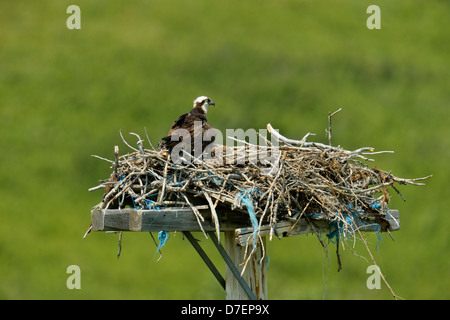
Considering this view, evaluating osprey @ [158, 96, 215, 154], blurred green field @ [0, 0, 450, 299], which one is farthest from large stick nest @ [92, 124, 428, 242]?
blurred green field @ [0, 0, 450, 299]

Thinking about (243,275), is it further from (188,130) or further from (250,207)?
(188,130)

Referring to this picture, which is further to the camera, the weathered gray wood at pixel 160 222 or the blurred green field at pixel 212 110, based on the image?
the blurred green field at pixel 212 110

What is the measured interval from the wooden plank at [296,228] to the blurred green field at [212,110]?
10.3 metres

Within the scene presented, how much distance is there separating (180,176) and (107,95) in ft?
53.7

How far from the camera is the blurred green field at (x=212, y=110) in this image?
1889 centimetres

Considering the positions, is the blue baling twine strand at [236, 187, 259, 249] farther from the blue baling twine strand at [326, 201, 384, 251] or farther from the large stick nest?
the blue baling twine strand at [326, 201, 384, 251]

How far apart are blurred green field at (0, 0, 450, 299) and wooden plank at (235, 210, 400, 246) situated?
1034cm

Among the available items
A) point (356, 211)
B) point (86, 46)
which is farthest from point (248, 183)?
point (86, 46)

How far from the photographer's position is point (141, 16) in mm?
25344

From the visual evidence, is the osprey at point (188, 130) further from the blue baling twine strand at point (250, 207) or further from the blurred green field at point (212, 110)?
the blurred green field at point (212, 110)

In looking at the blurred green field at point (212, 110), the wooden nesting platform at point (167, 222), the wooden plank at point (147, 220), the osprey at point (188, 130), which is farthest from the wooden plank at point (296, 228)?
the blurred green field at point (212, 110)

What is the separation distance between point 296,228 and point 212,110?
571 inches

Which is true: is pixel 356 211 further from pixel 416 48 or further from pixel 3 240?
pixel 416 48

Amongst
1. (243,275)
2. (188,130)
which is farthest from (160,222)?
(188,130)
